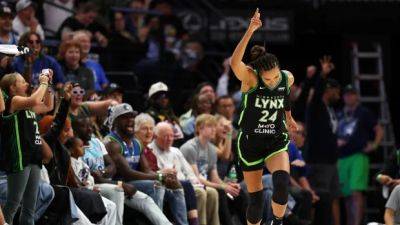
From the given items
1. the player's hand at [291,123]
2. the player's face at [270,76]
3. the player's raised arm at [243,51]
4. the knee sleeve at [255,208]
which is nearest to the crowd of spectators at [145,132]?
the knee sleeve at [255,208]

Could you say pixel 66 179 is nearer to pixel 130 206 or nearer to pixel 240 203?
pixel 130 206

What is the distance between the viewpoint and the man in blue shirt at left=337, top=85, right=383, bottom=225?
18797 mm

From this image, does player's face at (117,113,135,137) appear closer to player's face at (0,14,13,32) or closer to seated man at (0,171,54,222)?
seated man at (0,171,54,222)

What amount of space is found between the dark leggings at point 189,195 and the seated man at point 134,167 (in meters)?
0.24

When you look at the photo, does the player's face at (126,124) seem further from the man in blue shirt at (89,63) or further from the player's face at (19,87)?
the player's face at (19,87)

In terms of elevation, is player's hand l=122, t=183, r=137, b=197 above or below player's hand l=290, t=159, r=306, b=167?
above

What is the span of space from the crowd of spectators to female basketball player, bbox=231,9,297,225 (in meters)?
1.63

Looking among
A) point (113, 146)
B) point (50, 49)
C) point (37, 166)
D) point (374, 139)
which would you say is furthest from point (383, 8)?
point (37, 166)

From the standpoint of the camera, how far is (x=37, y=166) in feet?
38.9

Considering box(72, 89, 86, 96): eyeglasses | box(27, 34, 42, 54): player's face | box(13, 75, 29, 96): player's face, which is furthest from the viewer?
box(27, 34, 42, 54): player's face

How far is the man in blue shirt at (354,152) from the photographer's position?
61.7ft

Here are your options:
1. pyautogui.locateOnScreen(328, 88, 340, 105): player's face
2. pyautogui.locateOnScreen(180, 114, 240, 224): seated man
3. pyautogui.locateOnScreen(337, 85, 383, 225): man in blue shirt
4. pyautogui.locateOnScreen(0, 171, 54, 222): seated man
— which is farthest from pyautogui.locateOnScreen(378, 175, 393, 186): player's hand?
pyautogui.locateOnScreen(0, 171, 54, 222): seated man

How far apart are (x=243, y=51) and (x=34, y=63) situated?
366 centimetres

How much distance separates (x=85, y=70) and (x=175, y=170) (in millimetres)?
1964
